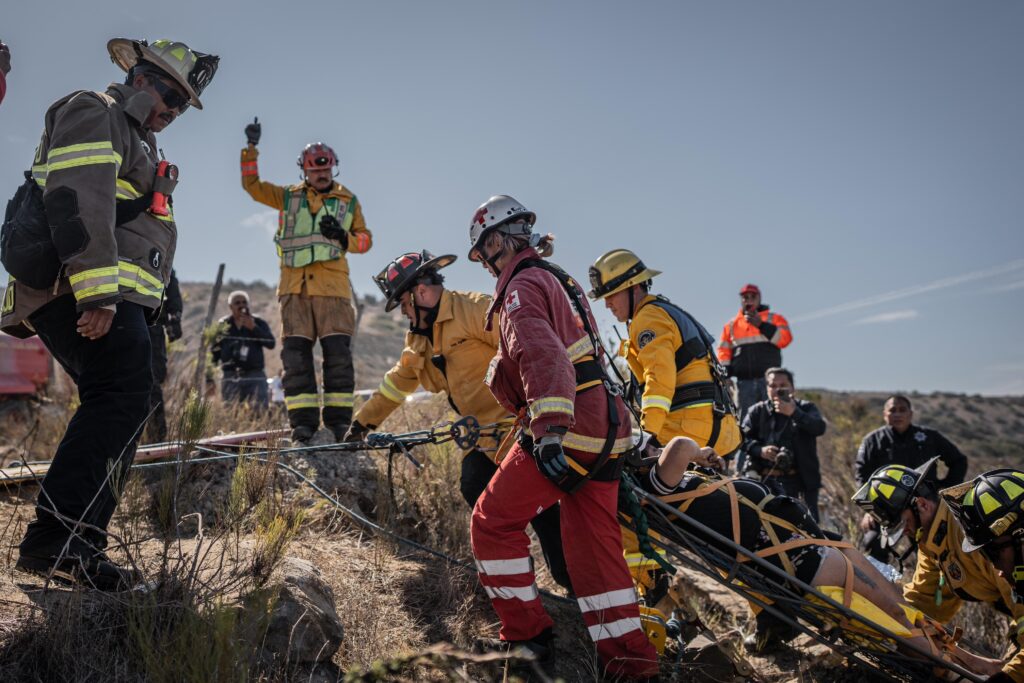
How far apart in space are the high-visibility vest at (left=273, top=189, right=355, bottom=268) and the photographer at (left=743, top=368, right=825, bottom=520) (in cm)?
441

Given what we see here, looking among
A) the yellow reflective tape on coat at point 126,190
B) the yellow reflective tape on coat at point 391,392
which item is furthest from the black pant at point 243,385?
the yellow reflective tape on coat at point 126,190

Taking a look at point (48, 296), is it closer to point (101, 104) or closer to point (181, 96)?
point (101, 104)

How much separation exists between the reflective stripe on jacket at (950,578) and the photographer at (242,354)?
289 inches

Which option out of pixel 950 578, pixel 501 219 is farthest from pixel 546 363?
pixel 950 578

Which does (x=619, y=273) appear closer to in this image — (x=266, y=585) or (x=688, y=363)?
(x=688, y=363)

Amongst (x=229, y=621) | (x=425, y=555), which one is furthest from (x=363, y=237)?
(x=229, y=621)

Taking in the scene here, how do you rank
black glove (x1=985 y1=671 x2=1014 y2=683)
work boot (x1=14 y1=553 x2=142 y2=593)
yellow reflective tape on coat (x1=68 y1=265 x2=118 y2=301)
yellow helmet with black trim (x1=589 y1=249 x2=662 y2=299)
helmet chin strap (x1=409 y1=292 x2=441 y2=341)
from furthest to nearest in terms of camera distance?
yellow helmet with black trim (x1=589 y1=249 x2=662 y2=299), helmet chin strap (x1=409 y1=292 x2=441 y2=341), black glove (x1=985 y1=671 x2=1014 y2=683), yellow reflective tape on coat (x1=68 y1=265 x2=118 y2=301), work boot (x1=14 y1=553 x2=142 y2=593)

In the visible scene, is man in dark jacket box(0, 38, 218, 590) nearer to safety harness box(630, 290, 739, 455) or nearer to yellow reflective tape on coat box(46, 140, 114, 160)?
yellow reflective tape on coat box(46, 140, 114, 160)

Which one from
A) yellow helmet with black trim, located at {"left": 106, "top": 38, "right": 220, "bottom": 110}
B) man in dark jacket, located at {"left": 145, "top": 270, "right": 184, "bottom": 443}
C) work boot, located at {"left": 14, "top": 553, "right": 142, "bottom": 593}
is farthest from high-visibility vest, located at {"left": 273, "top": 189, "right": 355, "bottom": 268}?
work boot, located at {"left": 14, "top": 553, "right": 142, "bottom": 593}

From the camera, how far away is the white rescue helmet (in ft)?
12.3

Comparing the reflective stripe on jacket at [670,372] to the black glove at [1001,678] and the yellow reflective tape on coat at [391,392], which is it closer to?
the yellow reflective tape on coat at [391,392]

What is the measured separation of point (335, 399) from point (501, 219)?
3050mm

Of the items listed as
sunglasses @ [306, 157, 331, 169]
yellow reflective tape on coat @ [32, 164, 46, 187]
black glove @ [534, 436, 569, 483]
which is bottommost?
black glove @ [534, 436, 569, 483]

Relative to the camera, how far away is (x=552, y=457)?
9.91ft
